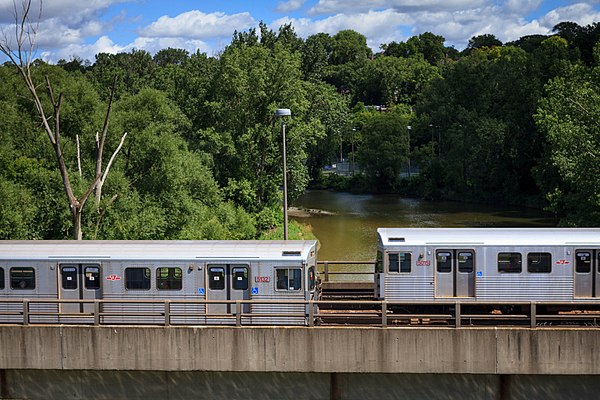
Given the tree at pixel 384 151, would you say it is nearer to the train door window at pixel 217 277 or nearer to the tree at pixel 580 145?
the tree at pixel 580 145

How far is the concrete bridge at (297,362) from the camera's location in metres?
18.6

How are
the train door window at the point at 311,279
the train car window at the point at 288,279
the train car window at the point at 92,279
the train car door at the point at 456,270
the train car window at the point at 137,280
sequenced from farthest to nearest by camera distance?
the train car door at the point at 456,270 → the train car window at the point at 92,279 → the train car window at the point at 137,280 → the train door window at the point at 311,279 → the train car window at the point at 288,279

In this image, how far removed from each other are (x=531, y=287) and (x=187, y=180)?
79.7ft

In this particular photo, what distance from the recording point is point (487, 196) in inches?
3543

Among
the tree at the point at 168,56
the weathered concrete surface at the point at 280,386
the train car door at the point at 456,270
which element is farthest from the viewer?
the tree at the point at 168,56

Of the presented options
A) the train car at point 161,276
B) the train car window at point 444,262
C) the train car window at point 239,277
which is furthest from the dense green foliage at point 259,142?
the train car window at point 444,262

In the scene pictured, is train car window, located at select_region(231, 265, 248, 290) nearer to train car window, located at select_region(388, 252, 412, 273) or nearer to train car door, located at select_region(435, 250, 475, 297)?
train car window, located at select_region(388, 252, 412, 273)

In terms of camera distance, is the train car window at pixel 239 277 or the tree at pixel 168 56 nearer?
the train car window at pixel 239 277

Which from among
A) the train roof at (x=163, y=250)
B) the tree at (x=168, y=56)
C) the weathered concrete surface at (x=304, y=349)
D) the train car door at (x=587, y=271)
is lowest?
the weathered concrete surface at (x=304, y=349)

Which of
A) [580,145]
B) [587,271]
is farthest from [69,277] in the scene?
[580,145]

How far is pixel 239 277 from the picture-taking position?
21641 mm

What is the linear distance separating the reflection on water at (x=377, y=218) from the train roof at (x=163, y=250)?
32.9 metres

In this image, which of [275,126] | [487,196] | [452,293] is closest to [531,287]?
[452,293]

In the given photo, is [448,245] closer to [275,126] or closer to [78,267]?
[78,267]
